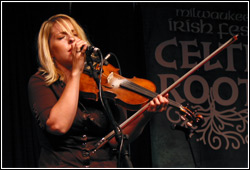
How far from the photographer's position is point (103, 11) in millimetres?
2787

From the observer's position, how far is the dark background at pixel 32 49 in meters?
2.38

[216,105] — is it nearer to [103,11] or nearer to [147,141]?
[147,141]

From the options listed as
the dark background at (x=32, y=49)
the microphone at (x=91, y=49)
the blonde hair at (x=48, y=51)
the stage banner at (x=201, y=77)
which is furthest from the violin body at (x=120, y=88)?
the stage banner at (x=201, y=77)

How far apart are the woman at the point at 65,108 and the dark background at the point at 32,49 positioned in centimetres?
74

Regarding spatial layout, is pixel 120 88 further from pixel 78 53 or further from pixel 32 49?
pixel 32 49

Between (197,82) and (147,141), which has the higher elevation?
(197,82)

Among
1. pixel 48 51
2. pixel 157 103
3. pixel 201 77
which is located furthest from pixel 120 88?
pixel 201 77

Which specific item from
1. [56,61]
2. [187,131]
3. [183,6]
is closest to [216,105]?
[183,6]

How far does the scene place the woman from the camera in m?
1.33

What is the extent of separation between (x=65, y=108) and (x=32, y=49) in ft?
4.34

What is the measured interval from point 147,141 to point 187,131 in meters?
0.87

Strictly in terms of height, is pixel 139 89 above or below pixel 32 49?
below

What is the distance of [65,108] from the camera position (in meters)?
1.32

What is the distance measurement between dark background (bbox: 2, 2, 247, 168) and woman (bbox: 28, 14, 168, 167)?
0.74 m
